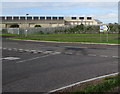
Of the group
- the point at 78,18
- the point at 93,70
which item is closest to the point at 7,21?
the point at 78,18

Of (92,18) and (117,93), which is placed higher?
(92,18)

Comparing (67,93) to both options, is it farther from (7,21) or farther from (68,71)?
(7,21)

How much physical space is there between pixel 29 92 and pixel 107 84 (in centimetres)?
207

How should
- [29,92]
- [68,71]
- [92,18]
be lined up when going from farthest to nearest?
[92,18] → [68,71] → [29,92]

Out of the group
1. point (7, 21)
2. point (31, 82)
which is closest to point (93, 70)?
point (31, 82)

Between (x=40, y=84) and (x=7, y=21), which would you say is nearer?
(x=40, y=84)

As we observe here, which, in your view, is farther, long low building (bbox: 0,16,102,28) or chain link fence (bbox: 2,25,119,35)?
long low building (bbox: 0,16,102,28)

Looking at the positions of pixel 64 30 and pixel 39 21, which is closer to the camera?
pixel 64 30

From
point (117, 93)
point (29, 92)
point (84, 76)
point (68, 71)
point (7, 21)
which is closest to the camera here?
point (117, 93)

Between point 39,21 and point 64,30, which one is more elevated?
point 39,21

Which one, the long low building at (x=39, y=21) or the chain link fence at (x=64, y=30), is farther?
the long low building at (x=39, y=21)

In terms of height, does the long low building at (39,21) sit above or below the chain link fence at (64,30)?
above

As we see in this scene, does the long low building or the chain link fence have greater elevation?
the long low building

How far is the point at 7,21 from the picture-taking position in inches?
4552
